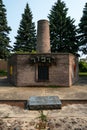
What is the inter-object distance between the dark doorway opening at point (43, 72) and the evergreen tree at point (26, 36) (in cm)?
2043

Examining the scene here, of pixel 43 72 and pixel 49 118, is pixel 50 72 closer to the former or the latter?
pixel 43 72

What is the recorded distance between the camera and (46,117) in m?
7.74

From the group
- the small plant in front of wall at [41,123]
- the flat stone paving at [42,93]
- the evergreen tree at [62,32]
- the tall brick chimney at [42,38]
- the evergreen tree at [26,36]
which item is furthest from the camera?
the evergreen tree at [26,36]

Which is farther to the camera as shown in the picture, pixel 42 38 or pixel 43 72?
pixel 42 38

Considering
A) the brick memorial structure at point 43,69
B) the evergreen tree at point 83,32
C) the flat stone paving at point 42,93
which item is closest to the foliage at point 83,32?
the evergreen tree at point 83,32

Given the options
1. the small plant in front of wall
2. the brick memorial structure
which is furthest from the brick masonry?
the small plant in front of wall

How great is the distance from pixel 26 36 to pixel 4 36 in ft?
17.9

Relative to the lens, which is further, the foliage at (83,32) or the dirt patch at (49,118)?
the foliage at (83,32)

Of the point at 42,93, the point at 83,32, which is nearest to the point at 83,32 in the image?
the point at 83,32

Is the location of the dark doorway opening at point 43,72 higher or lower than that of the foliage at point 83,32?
lower

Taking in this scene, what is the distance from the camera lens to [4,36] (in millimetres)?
34875

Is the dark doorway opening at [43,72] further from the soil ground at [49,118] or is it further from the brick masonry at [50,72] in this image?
the soil ground at [49,118]

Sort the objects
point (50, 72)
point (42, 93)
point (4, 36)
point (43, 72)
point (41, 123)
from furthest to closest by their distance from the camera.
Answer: point (4, 36), point (43, 72), point (50, 72), point (42, 93), point (41, 123)

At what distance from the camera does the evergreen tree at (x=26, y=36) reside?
3841 centimetres
